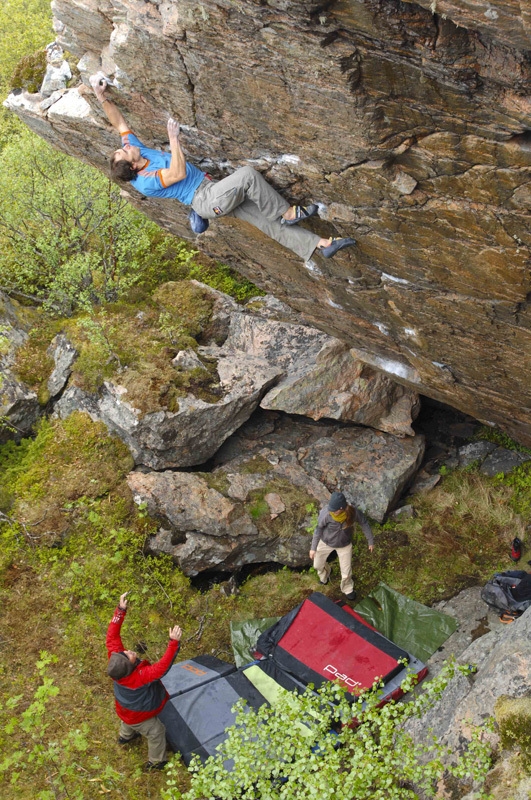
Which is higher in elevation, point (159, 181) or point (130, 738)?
point (159, 181)

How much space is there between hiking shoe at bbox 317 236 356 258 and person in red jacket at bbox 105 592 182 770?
4.79 meters

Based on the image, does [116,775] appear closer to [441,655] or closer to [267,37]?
[441,655]

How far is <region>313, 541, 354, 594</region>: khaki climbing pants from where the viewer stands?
1047 cm

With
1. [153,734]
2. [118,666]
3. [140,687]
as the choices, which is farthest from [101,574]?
[118,666]

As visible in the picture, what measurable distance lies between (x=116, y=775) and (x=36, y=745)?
113 cm

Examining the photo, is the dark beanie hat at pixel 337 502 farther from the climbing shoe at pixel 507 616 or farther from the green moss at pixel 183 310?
the green moss at pixel 183 310

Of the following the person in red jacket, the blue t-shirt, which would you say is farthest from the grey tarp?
the blue t-shirt

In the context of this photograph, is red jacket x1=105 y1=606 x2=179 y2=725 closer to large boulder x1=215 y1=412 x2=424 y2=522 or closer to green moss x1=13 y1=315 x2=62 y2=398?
large boulder x1=215 y1=412 x2=424 y2=522

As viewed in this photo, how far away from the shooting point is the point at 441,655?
9617 mm

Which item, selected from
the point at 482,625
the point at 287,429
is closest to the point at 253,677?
the point at 482,625

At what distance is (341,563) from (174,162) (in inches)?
275

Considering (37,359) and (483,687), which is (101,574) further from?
(483,687)

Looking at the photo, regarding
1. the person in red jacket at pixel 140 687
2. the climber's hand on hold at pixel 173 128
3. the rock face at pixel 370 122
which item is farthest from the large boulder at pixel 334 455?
the climber's hand on hold at pixel 173 128

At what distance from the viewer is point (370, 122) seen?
5375mm
